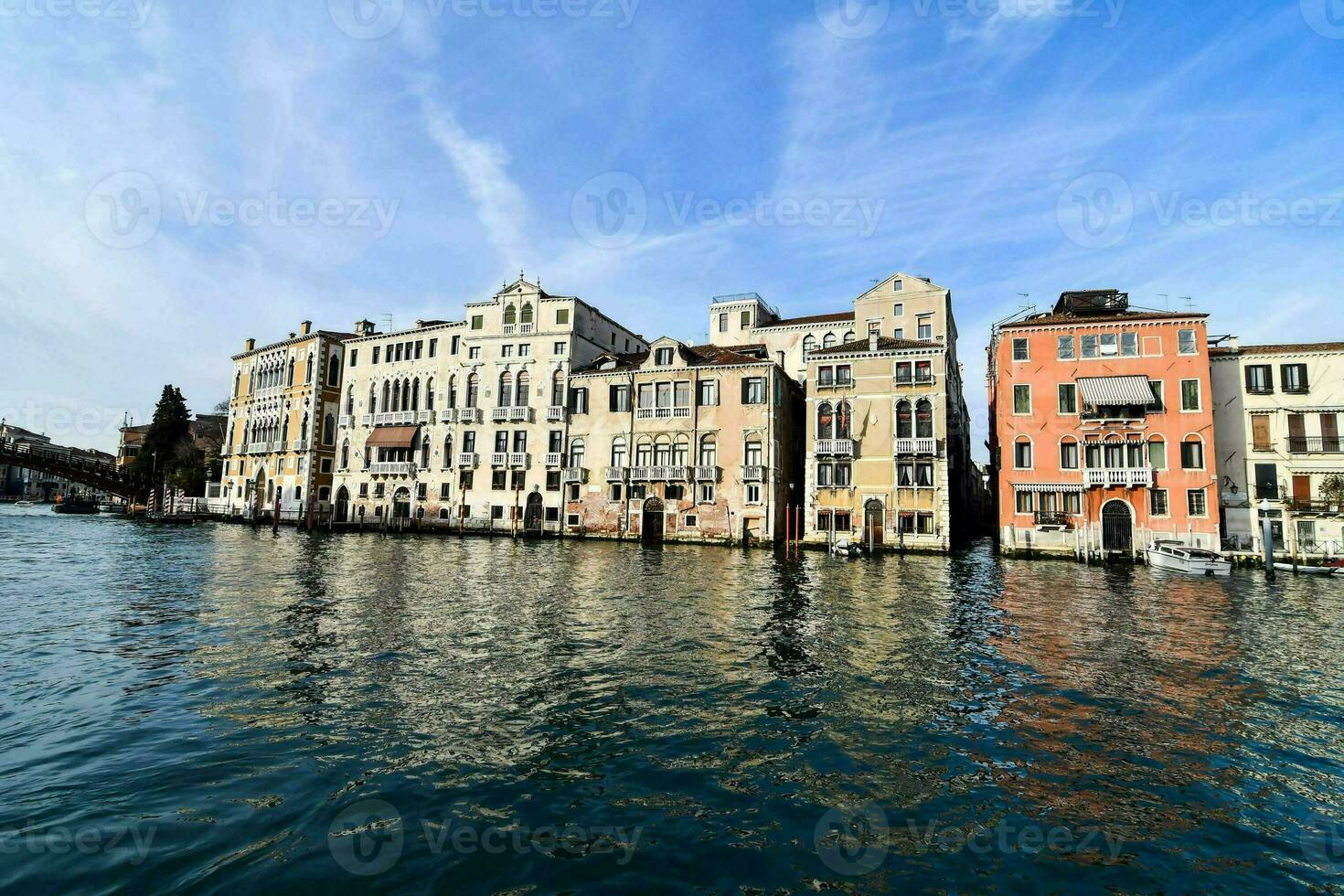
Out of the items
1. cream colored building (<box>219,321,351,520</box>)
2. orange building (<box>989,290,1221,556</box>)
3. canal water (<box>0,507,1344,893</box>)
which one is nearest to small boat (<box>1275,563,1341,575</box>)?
orange building (<box>989,290,1221,556</box>)

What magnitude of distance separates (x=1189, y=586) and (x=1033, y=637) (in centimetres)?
1447

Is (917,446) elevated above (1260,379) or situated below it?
below

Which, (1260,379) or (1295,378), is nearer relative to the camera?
(1295,378)

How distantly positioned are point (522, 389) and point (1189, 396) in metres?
40.1

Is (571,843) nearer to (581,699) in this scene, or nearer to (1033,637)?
(581,699)

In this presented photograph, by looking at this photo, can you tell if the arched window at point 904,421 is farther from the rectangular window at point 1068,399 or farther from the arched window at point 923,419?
the rectangular window at point 1068,399

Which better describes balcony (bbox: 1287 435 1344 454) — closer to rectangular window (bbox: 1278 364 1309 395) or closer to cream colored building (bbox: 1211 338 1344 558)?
cream colored building (bbox: 1211 338 1344 558)

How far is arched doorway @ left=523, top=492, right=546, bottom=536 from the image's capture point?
155 feet

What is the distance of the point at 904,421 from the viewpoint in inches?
1526

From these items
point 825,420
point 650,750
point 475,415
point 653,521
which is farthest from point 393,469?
point 650,750

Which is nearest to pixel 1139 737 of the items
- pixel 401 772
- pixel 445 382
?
pixel 401 772

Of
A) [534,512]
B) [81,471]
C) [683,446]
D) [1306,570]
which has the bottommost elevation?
[1306,570]

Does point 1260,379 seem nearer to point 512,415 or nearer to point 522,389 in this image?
point 522,389

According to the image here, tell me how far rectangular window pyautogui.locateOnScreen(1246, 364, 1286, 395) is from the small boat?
9.74m
